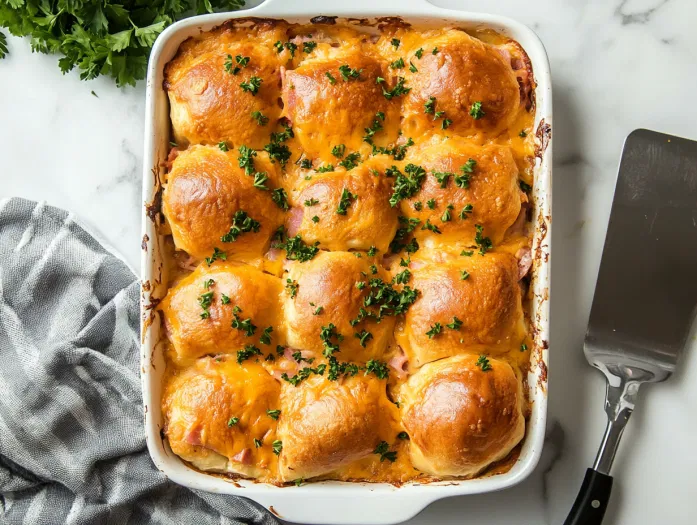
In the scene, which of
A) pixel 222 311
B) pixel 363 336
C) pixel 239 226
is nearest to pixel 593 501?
pixel 363 336

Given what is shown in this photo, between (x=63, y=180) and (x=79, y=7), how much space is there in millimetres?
693

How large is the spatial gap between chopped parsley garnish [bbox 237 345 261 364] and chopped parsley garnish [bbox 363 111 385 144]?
0.82 meters

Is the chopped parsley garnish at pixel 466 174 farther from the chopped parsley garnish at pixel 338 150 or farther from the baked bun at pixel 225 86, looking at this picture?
the baked bun at pixel 225 86

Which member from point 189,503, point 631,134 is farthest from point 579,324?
point 189,503

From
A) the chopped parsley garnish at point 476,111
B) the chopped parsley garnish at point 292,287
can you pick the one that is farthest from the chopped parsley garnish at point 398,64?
the chopped parsley garnish at point 292,287

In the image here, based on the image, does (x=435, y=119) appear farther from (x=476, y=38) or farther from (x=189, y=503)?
(x=189, y=503)

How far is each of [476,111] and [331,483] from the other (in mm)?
1363

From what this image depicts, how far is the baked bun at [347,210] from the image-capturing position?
2.24m

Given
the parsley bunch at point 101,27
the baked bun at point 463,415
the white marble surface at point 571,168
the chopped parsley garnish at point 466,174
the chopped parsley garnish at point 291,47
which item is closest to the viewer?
the baked bun at point 463,415

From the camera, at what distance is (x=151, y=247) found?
90.0 inches

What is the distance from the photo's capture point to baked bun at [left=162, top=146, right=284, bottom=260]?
221 centimetres

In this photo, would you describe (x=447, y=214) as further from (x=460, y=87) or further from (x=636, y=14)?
(x=636, y=14)

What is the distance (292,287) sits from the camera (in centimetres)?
226

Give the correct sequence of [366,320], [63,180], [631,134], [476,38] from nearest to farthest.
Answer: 1. [366,320]
2. [476,38]
3. [631,134]
4. [63,180]
